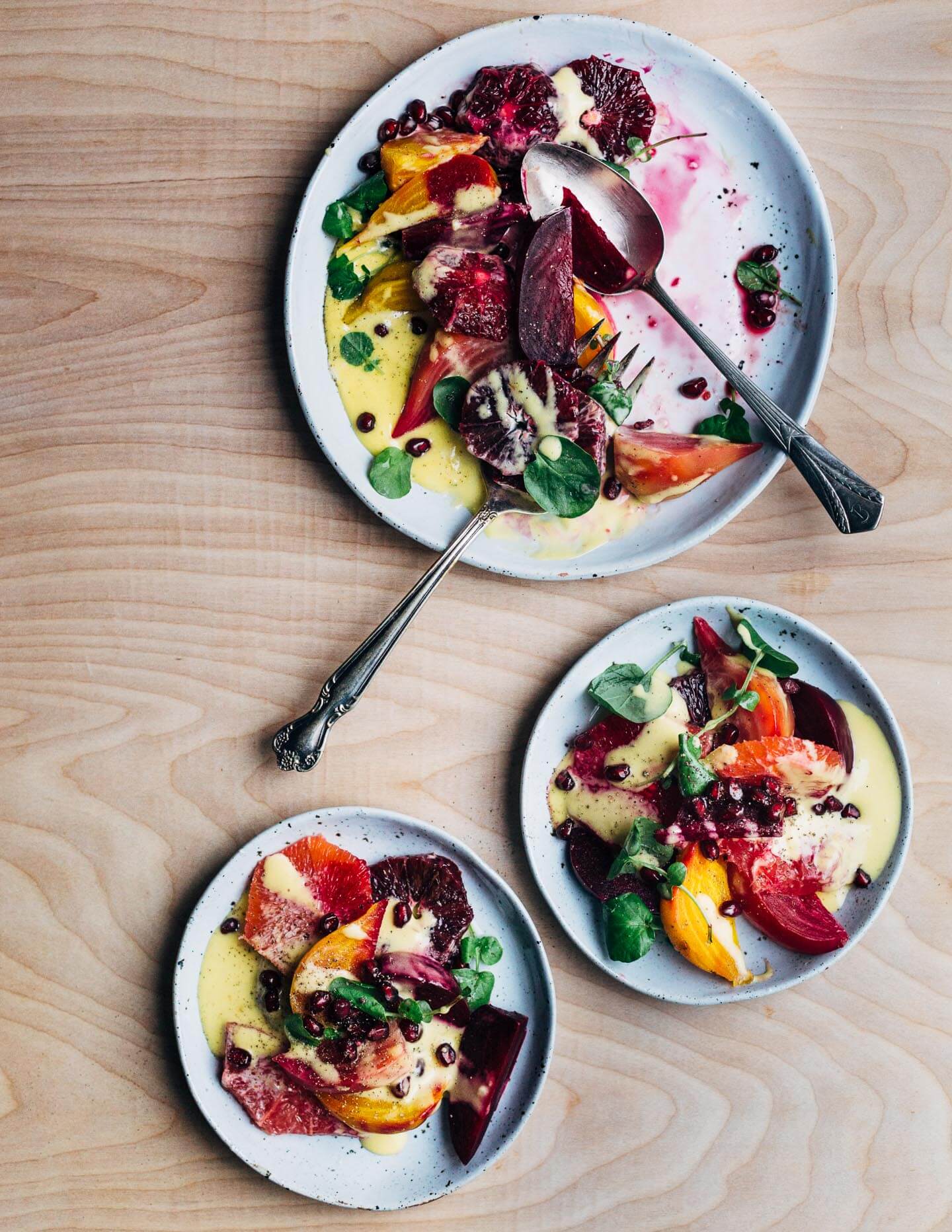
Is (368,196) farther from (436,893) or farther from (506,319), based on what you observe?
(436,893)

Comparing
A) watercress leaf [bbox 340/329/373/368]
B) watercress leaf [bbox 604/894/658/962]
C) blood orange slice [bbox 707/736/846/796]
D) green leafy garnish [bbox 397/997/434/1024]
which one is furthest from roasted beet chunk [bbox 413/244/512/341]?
green leafy garnish [bbox 397/997/434/1024]

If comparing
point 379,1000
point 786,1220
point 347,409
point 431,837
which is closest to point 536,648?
point 431,837

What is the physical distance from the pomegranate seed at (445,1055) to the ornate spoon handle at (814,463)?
1.01 m

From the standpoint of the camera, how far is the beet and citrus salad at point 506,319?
1.39m

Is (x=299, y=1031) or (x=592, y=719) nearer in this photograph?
(x=299, y=1031)

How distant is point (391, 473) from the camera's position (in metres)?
1.44

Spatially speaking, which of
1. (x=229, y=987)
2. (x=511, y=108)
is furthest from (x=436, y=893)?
(x=511, y=108)

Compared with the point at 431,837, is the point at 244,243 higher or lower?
higher

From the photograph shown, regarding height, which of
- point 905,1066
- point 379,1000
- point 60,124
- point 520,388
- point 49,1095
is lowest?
point 49,1095

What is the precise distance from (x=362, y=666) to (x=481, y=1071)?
0.66m

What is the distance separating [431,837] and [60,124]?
51.1 inches

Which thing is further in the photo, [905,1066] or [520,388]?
[905,1066]

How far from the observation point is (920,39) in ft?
4.99

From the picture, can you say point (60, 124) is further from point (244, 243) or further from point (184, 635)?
point (184, 635)
